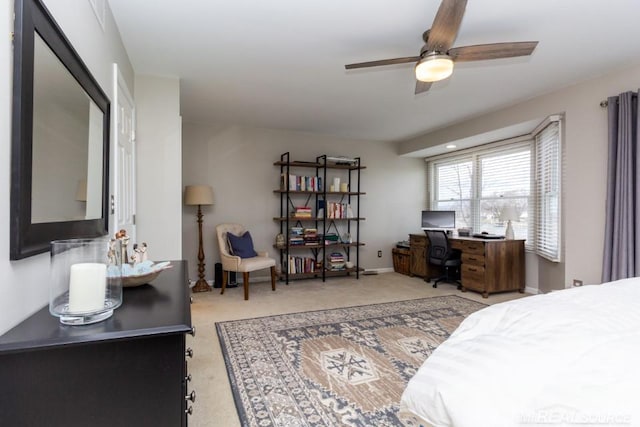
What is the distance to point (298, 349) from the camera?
8.42ft

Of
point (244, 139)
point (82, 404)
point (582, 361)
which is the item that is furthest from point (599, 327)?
point (244, 139)

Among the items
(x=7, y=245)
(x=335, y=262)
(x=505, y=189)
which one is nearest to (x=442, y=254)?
(x=505, y=189)

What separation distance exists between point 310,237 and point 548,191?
327cm

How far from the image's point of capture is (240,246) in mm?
4453

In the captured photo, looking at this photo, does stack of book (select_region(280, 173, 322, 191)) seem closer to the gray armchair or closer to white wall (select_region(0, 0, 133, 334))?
the gray armchair

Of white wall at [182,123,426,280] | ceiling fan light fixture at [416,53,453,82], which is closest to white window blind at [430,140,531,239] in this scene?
white wall at [182,123,426,280]

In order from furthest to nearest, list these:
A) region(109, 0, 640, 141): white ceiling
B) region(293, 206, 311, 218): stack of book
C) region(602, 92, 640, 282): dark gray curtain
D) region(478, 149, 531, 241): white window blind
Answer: region(293, 206, 311, 218): stack of book
region(478, 149, 531, 241): white window blind
region(602, 92, 640, 282): dark gray curtain
region(109, 0, 640, 141): white ceiling

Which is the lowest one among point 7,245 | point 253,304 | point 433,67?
point 253,304

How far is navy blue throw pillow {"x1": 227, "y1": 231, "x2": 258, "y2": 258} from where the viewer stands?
443 centimetres

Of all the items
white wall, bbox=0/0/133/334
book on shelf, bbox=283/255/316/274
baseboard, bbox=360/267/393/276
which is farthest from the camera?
baseboard, bbox=360/267/393/276

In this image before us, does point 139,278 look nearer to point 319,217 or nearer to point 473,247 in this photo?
point 319,217

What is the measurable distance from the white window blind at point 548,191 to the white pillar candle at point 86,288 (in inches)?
171

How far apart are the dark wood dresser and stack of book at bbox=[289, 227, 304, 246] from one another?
4.16 metres

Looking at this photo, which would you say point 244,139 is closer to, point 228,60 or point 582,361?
point 228,60
